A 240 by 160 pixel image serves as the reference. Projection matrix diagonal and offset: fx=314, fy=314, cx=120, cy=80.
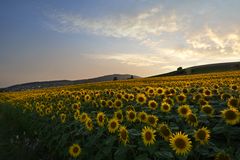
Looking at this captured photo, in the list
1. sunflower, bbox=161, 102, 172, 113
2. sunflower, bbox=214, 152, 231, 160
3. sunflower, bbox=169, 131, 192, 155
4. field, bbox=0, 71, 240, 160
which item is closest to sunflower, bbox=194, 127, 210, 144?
field, bbox=0, 71, 240, 160

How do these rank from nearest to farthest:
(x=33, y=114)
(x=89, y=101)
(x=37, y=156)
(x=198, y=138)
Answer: (x=198, y=138)
(x=37, y=156)
(x=89, y=101)
(x=33, y=114)

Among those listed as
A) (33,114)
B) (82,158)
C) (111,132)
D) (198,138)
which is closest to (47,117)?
(33,114)

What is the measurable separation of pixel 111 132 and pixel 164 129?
3.85ft

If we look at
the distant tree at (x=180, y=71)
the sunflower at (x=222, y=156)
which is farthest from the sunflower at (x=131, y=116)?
the distant tree at (x=180, y=71)

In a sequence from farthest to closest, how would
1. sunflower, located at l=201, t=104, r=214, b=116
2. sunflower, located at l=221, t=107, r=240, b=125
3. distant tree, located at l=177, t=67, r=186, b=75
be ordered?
distant tree, located at l=177, t=67, r=186, b=75, sunflower, located at l=201, t=104, r=214, b=116, sunflower, located at l=221, t=107, r=240, b=125

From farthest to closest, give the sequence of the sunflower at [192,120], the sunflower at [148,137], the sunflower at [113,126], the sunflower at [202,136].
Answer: the sunflower at [113,126]
the sunflower at [192,120]
the sunflower at [148,137]
the sunflower at [202,136]

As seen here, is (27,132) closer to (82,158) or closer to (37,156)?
(37,156)

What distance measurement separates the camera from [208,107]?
20.2 feet

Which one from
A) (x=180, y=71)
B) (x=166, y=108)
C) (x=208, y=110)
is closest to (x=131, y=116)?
(x=166, y=108)

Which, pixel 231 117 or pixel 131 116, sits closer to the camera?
pixel 231 117

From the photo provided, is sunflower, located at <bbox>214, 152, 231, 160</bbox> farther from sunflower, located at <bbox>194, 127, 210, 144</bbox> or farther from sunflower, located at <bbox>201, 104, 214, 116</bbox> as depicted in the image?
sunflower, located at <bbox>201, 104, 214, 116</bbox>

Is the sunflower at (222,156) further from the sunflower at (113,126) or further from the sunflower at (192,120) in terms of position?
the sunflower at (113,126)

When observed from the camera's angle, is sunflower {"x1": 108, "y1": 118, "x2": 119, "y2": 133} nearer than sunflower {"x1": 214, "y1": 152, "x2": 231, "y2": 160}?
No

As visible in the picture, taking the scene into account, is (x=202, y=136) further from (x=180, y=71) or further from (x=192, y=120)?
(x=180, y=71)
